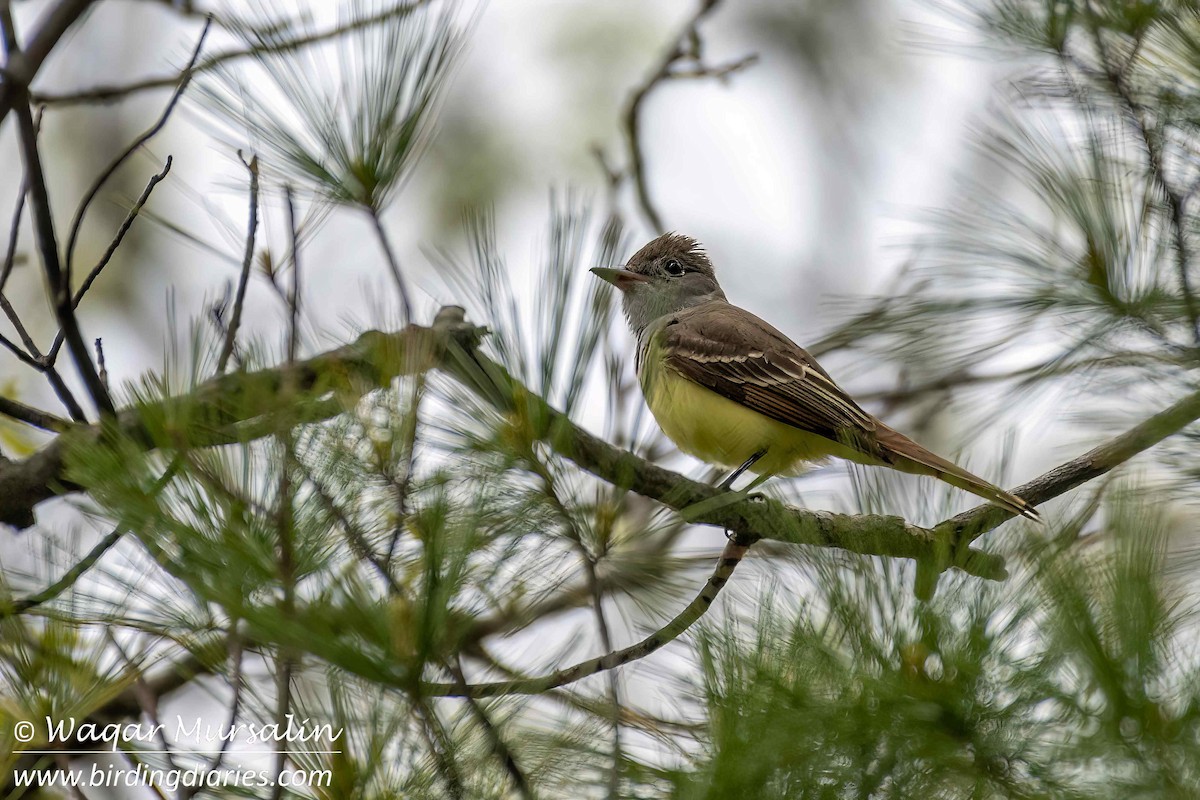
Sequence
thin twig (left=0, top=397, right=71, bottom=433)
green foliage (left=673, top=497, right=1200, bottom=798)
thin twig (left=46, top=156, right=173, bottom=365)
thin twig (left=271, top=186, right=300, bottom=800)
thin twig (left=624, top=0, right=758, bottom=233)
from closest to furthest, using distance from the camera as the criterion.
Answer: green foliage (left=673, top=497, right=1200, bottom=798)
thin twig (left=271, top=186, right=300, bottom=800)
thin twig (left=46, top=156, right=173, bottom=365)
thin twig (left=0, top=397, right=71, bottom=433)
thin twig (left=624, top=0, right=758, bottom=233)

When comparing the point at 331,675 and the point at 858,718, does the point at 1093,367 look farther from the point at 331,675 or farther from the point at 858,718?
the point at 331,675

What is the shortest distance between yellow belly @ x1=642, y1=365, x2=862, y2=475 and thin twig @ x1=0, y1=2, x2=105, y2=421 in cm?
281

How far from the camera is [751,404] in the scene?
19.0ft

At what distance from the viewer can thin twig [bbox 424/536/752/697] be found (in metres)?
2.81

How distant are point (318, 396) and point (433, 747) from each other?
87cm

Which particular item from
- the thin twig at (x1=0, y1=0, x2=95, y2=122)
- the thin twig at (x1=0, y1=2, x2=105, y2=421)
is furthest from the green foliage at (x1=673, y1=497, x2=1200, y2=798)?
the thin twig at (x1=0, y1=0, x2=95, y2=122)

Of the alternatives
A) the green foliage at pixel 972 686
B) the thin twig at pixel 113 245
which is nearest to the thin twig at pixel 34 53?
the thin twig at pixel 113 245

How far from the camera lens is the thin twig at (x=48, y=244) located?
333cm

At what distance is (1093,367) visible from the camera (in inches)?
145

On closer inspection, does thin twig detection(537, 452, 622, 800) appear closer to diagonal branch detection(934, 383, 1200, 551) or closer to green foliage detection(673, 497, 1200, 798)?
green foliage detection(673, 497, 1200, 798)

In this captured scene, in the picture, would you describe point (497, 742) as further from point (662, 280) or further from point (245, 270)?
point (662, 280)

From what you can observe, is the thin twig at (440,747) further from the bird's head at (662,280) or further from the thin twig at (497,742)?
the bird's head at (662,280)

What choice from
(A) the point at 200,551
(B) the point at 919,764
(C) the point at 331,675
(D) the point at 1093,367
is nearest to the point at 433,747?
(C) the point at 331,675

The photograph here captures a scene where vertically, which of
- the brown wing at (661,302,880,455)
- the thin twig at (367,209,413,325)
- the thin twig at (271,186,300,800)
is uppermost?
the brown wing at (661,302,880,455)
